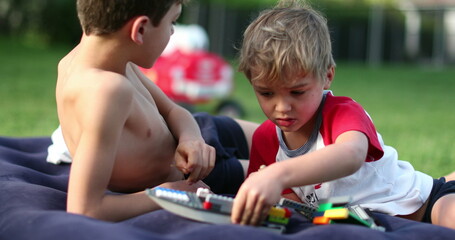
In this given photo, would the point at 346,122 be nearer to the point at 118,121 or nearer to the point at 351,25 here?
the point at 118,121

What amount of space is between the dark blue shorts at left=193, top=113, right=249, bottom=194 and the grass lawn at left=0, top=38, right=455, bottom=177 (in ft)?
3.78

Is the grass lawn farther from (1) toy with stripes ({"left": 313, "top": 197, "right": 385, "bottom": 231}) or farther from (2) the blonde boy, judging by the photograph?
(1) toy with stripes ({"left": 313, "top": 197, "right": 385, "bottom": 231})

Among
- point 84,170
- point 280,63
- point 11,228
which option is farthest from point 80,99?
point 280,63

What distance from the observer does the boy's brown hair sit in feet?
5.27

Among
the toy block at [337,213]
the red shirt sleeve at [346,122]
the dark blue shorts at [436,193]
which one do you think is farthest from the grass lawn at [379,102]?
the toy block at [337,213]

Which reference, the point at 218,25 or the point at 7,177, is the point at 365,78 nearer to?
the point at 218,25

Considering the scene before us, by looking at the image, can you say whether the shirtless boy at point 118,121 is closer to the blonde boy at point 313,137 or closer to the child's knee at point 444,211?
the blonde boy at point 313,137

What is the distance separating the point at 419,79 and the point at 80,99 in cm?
973

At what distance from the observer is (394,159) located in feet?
6.53

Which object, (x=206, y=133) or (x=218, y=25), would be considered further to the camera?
(x=218, y=25)

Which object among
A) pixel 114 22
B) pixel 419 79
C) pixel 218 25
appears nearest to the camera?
pixel 114 22

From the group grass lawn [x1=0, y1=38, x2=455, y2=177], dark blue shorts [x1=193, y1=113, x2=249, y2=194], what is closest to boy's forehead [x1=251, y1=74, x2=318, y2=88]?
dark blue shorts [x1=193, y1=113, x2=249, y2=194]

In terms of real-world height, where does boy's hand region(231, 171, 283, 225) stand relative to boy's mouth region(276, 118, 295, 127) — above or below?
below

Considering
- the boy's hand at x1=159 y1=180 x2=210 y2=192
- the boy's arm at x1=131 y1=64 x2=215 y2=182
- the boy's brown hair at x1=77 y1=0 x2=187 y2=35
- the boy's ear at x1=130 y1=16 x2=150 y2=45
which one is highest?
the boy's brown hair at x1=77 y1=0 x2=187 y2=35
